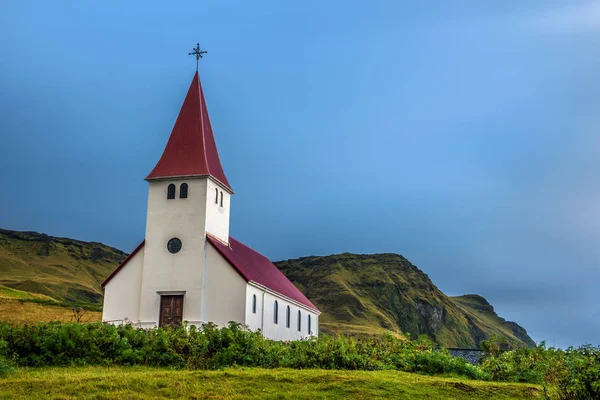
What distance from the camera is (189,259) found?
35.6 metres

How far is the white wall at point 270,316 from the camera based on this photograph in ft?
117

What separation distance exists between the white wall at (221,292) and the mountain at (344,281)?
6980cm

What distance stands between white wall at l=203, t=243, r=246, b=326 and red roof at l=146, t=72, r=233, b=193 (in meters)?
4.70

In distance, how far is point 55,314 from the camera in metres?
45.7

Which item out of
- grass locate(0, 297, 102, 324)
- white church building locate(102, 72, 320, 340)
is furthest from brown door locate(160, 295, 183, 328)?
grass locate(0, 297, 102, 324)

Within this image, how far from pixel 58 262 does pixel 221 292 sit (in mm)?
108194

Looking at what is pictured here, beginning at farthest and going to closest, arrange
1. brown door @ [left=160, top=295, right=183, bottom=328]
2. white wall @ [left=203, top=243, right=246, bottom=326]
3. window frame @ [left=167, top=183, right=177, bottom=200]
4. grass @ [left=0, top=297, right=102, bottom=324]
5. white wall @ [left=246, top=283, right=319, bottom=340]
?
grass @ [left=0, top=297, right=102, bottom=324] < window frame @ [left=167, top=183, right=177, bottom=200] < white wall @ [left=246, top=283, right=319, bottom=340] < brown door @ [left=160, top=295, right=183, bottom=328] < white wall @ [left=203, top=243, right=246, bottom=326]

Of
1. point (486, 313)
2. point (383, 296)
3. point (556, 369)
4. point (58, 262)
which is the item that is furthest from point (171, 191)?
point (486, 313)

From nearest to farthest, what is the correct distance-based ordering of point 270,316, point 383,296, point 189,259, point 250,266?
point 189,259, point 270,316, point 250,266, point 383,296

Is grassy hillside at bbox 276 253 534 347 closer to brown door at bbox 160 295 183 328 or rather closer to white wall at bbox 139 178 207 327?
white wall at bbox 139 178 207 327

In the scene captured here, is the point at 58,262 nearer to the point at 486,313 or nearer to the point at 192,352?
the point at 486,313

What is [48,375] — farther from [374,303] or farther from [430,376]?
[374,303]

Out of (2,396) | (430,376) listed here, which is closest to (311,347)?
(430,376)

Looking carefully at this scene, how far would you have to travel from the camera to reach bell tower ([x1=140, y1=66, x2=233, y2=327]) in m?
35.2
